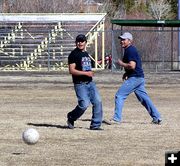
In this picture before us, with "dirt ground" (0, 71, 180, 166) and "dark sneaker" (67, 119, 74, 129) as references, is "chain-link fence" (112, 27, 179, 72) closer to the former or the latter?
"dirt ground" (0, 71, 180, 166)

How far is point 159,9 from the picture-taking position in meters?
70.2

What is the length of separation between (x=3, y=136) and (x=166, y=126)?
341 cm

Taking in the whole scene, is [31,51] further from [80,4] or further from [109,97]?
[109,97]

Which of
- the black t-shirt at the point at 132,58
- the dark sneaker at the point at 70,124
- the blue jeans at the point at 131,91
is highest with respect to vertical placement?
the black t-shirt at the point at 132,58

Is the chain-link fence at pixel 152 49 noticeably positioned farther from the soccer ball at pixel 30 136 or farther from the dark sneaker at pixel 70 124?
the soccer ball at pixel 30 136

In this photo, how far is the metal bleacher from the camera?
48.2m

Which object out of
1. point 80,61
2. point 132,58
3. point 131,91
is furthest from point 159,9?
point 80,61

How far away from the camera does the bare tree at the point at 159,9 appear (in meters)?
70.4

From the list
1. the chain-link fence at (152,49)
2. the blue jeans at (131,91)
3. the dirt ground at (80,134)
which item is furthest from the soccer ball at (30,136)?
the chain-link fence at (152,49)

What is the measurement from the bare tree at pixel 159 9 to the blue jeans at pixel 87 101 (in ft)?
176

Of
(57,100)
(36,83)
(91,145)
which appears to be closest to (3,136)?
(91,145)

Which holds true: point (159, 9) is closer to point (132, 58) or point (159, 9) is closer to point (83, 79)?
point (132, 58)

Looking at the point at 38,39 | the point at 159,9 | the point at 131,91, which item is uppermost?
the point at 131,91

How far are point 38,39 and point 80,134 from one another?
Result: 118ft
